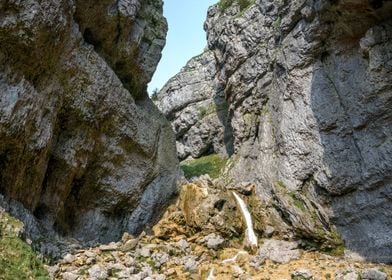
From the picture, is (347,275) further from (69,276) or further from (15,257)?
(15,257)

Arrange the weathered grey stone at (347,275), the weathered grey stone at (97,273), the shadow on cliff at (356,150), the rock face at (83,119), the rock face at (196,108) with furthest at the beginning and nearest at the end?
the rock face at (196,108) → the shadow on cliff at (356,150) → the weathered grey stone at (347,275) → the rock face at (83,119) → the weathered grey stone at (97,273)

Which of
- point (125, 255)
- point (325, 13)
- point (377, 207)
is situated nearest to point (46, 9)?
point (125, 255)

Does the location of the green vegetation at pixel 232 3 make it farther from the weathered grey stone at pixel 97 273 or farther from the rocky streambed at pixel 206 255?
the weathered grey stone at pixel 97 273

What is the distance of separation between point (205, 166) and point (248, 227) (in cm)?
2122

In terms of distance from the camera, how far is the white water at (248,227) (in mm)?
25706

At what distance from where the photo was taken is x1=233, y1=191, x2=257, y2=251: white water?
25706 millimetres

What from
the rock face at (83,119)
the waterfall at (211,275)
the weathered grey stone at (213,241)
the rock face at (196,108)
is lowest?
the waterfall at (211,275)

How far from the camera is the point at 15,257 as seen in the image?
15.9m

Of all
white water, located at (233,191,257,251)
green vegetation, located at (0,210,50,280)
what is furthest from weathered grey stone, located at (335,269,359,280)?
green vegetation, located at (0,210,50,280)

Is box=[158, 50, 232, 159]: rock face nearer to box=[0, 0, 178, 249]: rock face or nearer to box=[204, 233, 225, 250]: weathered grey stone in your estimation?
box=[0, 0, 178, 249]: rock face

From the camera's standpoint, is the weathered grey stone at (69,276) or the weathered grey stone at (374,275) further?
the weathered grey stone at (374,275)

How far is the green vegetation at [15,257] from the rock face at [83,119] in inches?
117

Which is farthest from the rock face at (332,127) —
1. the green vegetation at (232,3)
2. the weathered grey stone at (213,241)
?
the green vegetation at (232,3)

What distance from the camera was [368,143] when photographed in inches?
960
